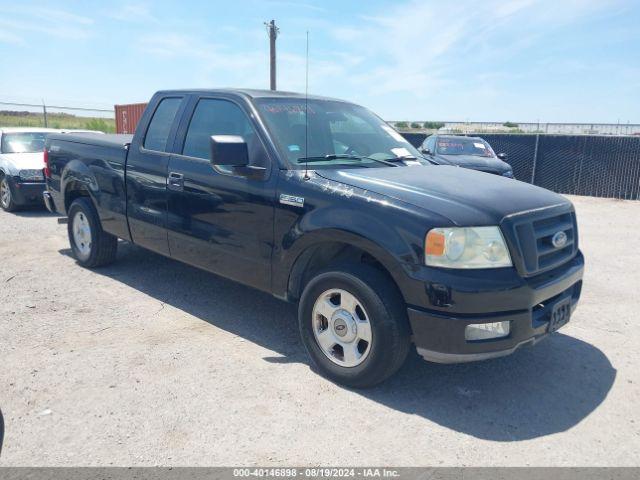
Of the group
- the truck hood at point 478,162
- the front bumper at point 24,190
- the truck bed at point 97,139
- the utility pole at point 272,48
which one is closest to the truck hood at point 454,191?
the truck bed at point 97,139

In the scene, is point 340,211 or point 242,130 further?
point 242,130

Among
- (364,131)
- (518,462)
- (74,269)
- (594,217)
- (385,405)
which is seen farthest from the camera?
(594,217)

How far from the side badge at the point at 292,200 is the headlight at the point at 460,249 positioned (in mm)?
988

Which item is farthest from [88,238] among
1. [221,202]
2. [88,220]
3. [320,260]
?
[320,260]

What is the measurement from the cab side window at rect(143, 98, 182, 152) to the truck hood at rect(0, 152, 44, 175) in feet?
20.1

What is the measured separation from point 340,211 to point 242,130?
4.34 ft

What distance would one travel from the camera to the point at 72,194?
638cm

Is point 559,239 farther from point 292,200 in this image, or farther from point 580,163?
point 580,163

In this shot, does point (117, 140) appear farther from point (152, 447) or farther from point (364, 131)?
point (152, 447)

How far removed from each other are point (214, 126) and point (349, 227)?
1819 millimetres

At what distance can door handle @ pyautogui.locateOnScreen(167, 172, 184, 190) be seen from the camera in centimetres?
465

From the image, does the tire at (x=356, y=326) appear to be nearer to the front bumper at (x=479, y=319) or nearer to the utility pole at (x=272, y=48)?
the front bumper at (x=479, y=319)

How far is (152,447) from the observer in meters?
2.92

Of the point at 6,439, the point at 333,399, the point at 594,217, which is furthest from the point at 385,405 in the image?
the point at 594,217
